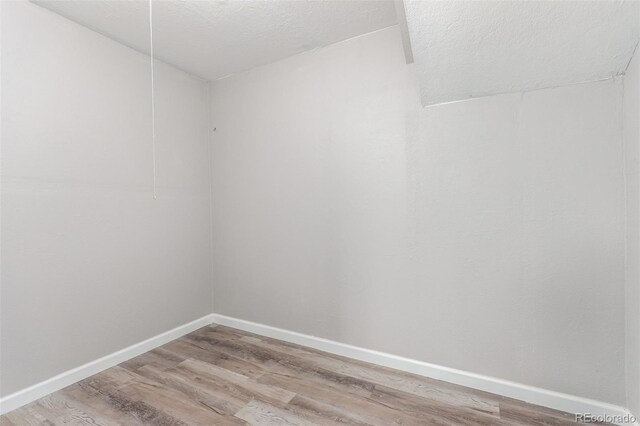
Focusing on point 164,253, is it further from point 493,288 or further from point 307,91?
point 493,288

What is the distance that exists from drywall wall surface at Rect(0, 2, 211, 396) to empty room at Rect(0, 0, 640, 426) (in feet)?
0.04

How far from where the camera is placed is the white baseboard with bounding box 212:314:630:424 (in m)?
1.64

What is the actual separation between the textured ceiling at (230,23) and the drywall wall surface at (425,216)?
0.16 m

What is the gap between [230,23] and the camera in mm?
2064

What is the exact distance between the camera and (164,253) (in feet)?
8.55

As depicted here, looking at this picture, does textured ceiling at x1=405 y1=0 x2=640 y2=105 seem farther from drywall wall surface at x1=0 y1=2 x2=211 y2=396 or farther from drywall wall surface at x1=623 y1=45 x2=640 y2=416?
drywall wall surface at x1=0 y1=2 x2=211 y2=396

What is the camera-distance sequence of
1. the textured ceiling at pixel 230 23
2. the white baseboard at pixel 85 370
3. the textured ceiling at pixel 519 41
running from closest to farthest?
the textured ceiling at pixel 519 41, the white baseboard at pixel 85 370, the textured ceiling at pixel 230 23

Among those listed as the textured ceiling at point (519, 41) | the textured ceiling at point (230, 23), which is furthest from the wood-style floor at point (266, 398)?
the textured ceiling at point (230, 23)

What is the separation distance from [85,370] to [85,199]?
1144mm

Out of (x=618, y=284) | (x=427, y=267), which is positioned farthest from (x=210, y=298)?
(x=618, y=284)

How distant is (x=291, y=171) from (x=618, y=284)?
6.99 ft

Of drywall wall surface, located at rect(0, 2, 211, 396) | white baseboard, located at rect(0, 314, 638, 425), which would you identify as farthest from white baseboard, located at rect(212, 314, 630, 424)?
drywall wall surface, located at rect(0, 2, 211, 396)

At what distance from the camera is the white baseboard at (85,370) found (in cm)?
175

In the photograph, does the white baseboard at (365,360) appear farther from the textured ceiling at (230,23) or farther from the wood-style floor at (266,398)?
the textured ceiling at (230,23)
